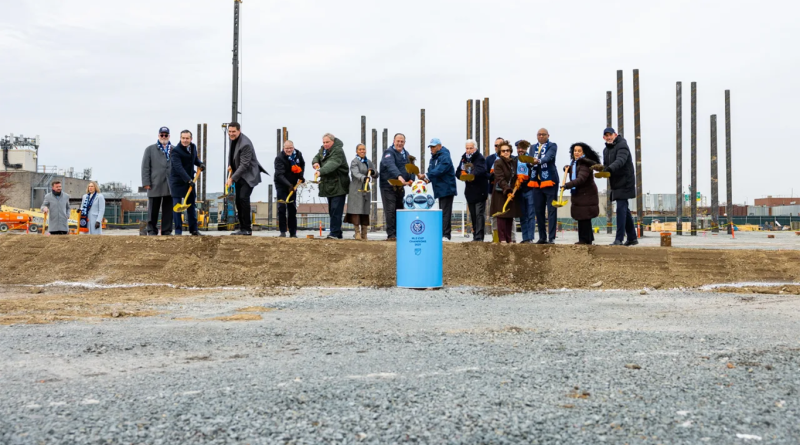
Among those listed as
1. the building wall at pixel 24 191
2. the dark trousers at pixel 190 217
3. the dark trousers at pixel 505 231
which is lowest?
the dark trousers at pixel 505 231

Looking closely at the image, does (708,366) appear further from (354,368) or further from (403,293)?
(403,293)

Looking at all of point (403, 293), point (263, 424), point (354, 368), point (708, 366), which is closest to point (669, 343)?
point (708, 366)

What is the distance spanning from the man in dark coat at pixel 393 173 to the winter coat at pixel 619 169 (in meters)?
3.28

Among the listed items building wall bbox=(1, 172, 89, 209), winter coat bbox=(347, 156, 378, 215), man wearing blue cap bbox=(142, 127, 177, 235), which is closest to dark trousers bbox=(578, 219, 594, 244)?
winter coat bbox=(347, 156, 378, 215)

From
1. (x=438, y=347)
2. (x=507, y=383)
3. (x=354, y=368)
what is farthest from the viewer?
(x=438, y=347)

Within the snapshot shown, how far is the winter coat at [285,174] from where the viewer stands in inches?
458

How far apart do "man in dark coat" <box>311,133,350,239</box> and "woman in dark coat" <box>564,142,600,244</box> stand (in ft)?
12.4

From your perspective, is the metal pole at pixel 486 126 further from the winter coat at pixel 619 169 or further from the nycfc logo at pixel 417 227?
the nycfc logo at pixel 417 227

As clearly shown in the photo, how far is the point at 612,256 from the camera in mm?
10156

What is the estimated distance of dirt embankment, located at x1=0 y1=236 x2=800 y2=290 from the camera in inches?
384

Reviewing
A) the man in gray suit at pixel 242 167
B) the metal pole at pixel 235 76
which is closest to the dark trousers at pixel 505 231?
the man in gray suit at pixel 242 167

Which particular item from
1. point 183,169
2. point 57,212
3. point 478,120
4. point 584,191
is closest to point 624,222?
point 584,191

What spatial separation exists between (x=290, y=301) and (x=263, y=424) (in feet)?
15.6

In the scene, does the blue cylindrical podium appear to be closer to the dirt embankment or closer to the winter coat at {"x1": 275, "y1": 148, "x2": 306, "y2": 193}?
the dirt embankment
